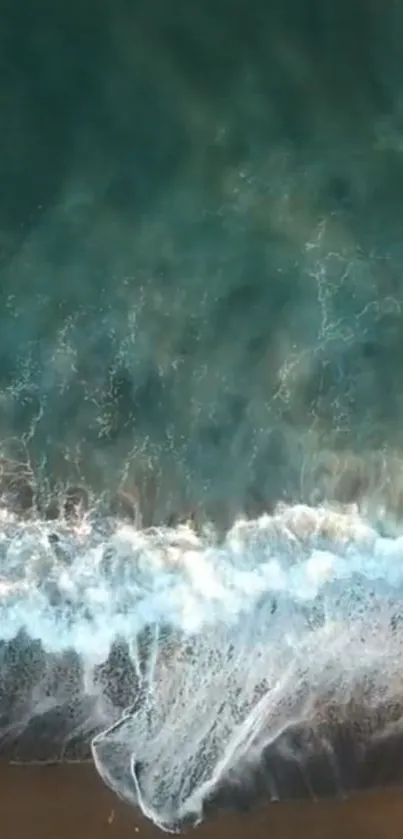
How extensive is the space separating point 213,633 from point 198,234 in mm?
1432

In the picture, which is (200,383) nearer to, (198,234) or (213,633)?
(198,234)

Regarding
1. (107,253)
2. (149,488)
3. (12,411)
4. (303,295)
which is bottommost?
(149,488)

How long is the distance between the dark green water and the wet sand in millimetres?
1021

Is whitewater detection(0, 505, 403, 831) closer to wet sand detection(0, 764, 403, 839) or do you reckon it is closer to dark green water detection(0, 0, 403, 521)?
wet sand detection(0, 764, 403, 839)

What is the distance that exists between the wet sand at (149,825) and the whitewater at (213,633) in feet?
0.17

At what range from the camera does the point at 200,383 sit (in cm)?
354

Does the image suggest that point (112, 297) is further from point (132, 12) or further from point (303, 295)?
point (132, 12)

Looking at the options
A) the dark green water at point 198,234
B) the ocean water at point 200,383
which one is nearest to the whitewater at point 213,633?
the ocean water at point 200,383

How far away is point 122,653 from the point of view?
10.1ft

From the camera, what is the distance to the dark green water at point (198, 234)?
350cm

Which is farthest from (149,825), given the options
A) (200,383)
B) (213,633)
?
(200,383)

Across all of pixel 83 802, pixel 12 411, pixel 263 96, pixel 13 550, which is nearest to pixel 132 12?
pixel 263 96

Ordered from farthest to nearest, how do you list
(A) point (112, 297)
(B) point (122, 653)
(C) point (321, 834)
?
(A) point (112, 297), (B) point (122, 653), (C) point (321, 834)

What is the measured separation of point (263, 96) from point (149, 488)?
4.90ft
